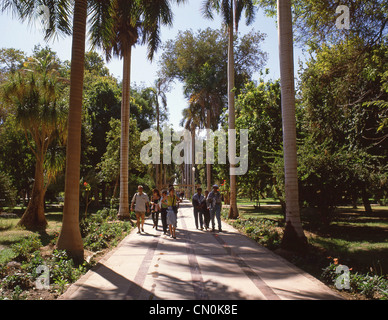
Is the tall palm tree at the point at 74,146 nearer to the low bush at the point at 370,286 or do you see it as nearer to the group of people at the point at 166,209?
the group of people at the point at 166,209

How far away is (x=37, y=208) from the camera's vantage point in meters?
16.2

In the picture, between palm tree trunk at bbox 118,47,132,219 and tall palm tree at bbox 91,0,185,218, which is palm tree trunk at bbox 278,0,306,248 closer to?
tall palm tree at bbox 91,0,185,218

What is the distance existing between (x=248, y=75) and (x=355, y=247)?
1031 inches

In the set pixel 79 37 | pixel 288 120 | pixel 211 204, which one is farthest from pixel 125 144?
pixel 288 120

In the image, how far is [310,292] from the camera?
17.7 ft

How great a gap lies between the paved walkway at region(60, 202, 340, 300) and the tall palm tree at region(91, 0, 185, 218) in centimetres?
699

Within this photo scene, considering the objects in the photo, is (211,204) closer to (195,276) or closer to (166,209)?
(166,209)

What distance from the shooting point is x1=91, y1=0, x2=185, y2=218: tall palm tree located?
1073 cm

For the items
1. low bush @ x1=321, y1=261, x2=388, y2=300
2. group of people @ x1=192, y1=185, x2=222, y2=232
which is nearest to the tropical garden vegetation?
low bush @ x1=321, y1=261, x2=388, y2=300

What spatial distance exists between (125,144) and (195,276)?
1210cm

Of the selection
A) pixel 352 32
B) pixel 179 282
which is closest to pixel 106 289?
pixel 179 282

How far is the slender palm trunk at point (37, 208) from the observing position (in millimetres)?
15839

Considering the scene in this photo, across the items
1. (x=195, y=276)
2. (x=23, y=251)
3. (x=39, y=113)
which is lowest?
(x=195, y=276)

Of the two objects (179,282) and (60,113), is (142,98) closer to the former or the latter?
(60,113)
